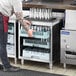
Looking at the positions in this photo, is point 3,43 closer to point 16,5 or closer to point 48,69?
point 16,5

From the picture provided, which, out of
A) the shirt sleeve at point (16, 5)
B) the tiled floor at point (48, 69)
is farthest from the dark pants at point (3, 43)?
the tiled floor at point (48, 69)

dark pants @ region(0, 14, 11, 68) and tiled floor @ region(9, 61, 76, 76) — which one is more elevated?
dark pants @ region(0, 14, 11, 68)

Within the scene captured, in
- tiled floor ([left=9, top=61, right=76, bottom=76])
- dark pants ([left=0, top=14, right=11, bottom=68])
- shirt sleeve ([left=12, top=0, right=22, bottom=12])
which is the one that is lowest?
tiled floor ([left=9, top=61, right=76, bottom=76])

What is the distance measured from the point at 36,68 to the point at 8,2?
A: 109 cm

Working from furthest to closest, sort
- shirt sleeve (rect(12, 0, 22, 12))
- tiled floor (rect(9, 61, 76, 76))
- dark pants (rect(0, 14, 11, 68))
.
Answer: tiled floor (rect(9, 61, 76, 76)) < dark pants (rect(0, 14, 11, 68)) < shirt sleeve (rect(12, 0, 22, 12))

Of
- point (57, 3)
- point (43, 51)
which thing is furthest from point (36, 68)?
point (57, 3)

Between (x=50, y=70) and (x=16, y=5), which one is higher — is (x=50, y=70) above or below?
below

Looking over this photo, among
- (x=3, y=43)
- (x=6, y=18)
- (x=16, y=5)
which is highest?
(x=16, y=5)

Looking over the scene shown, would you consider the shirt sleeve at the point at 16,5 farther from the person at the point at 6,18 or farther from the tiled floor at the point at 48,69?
the tiled floor at the point at 48,69

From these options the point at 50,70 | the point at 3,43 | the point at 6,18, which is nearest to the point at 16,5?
the point at 6,18

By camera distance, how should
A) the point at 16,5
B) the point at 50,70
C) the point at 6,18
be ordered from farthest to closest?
the point at 50,70 < the point at 6,18 < the point at 16,5

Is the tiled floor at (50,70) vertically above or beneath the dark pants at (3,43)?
beneath

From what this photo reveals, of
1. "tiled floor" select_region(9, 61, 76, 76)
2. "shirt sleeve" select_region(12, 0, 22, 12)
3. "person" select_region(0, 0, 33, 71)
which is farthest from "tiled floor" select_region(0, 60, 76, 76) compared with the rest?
"shirt sleeve" select_region(12, 0, 22, 12)

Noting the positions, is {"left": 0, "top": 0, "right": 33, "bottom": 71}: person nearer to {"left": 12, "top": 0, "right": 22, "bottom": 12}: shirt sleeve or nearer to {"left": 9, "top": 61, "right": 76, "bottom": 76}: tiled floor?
{"left": 12, "top": 0, "right": 22, "bottom": 12}: shirt sleeve
